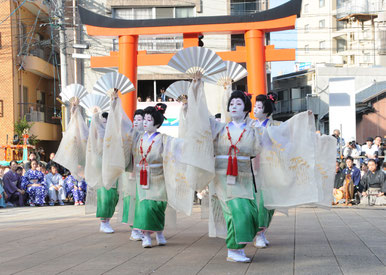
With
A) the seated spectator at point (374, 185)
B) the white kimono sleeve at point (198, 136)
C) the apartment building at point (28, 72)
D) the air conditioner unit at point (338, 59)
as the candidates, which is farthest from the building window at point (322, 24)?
the white kimono sleeve at point (198, 136)

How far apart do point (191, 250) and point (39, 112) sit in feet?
57.3

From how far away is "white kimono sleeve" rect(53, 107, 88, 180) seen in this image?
8383mm

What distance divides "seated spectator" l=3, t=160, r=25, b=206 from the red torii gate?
360 centimetres

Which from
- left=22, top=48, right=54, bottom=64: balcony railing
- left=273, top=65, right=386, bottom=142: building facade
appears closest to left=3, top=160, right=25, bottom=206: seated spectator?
left=22, top=48, right=54, bottom=64: balcony railing

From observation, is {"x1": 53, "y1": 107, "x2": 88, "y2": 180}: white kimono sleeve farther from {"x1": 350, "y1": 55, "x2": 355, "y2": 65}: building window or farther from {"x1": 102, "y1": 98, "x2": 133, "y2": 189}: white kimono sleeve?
{"x1": 350, "y1": 55, "x2": 355, "y2": 65}: building window

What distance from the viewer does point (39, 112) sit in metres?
22.4

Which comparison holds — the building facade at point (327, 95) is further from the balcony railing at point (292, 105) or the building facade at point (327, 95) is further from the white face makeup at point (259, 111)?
the white face makeup at point (259, 111)

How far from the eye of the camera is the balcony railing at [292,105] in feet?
99.5

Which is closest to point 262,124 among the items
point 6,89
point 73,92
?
point 73,92

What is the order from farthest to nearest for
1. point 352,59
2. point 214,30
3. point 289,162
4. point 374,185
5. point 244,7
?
1. point 352,59
2. point 244,7
3. point 214,30
4. point 374,185
5. point 289,162

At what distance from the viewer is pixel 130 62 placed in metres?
13.2

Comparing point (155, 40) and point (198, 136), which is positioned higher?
point (155, 40)

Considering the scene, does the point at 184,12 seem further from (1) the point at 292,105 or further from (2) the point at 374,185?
(1) the point at 292,105

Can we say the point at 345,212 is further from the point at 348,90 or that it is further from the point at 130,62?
the point at 348,90
